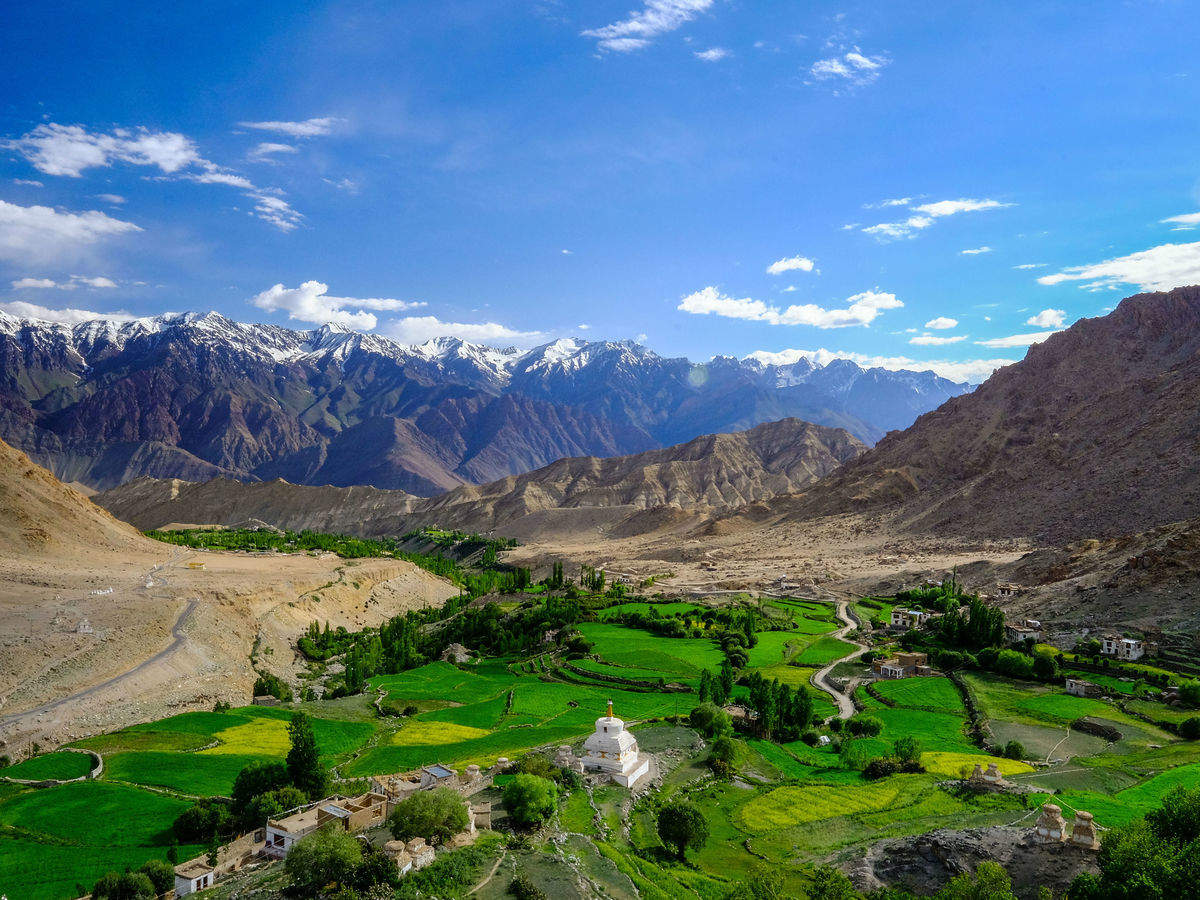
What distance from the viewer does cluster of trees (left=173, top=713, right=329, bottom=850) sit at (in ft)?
99.7

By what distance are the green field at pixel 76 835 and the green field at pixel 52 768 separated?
2167mm

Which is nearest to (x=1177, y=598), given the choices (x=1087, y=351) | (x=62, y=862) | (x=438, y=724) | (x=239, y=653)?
(x=438, y=724)

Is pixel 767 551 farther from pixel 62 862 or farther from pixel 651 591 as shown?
pixel 62 862

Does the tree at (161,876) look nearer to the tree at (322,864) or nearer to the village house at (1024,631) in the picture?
the tree at (322,864)

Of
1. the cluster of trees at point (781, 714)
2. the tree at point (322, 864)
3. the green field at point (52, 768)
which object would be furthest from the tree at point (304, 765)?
the cluster of trees at point (781, 714)

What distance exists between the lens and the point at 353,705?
179 ft

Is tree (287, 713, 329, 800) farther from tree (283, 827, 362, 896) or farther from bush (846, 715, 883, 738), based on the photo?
bush (846, 715, 883, 738)

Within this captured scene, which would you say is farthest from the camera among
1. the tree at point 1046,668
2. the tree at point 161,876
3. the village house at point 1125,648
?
the village house at point 1125,648

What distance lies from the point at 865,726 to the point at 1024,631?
26.7m

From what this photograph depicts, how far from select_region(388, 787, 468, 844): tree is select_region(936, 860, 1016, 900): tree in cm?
1572

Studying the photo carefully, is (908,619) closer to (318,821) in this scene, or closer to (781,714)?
(781,714)

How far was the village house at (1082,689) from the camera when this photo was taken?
4859 centimetres

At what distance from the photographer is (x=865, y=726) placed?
43750mm

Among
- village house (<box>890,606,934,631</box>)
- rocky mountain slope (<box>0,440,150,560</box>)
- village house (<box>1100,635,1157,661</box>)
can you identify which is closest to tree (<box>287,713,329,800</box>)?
village house (<box>1100,635,1157,661</box>)
